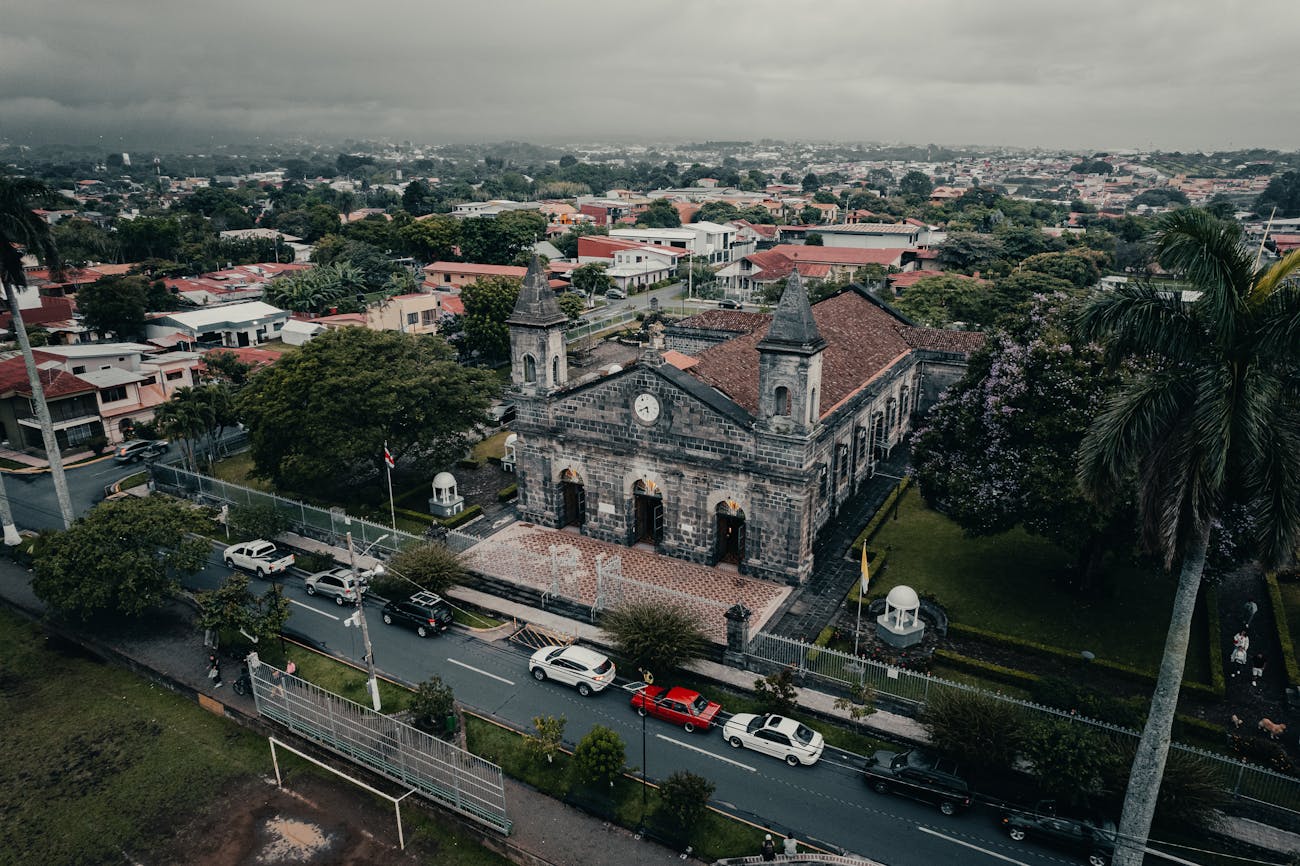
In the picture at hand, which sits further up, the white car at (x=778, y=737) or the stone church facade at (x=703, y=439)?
the stone church facade at (x=703, y=439)

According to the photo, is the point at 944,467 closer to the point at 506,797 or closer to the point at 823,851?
the point at 823,851

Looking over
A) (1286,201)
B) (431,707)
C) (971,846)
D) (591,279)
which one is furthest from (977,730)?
(1286,201)

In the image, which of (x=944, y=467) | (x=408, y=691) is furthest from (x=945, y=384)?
(x=408, y=691)

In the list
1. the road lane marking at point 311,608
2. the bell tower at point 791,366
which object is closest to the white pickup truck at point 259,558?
the road lane marking at point 311,608

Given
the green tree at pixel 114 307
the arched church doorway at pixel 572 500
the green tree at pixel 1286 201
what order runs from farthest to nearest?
the green tree at pixel 1286 201, the green tree at pixel 114 307, the arched church doorway at pixel 572 500

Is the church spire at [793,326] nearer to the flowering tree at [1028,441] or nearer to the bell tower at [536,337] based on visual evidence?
the flowering tree at [1028,441]

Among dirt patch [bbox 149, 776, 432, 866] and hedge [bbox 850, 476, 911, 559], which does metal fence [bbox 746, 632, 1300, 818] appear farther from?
dirt patch [bbox 149, 776, 432, 866]

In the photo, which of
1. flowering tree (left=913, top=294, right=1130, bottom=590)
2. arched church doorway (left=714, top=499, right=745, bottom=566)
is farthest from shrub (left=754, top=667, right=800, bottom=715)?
flowering tree (left=913, top=294, right=1130, bottom=590)
